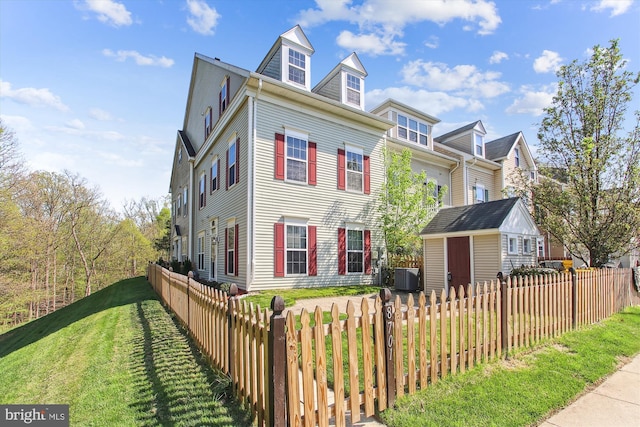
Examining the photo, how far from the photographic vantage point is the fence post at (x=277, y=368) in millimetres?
2525

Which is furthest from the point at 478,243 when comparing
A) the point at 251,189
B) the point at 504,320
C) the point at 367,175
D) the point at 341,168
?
the point at 251,189

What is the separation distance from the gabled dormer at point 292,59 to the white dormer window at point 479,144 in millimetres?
13582

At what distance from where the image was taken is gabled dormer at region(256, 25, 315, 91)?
1280cm

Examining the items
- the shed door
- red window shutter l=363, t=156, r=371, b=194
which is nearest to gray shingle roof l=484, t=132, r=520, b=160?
red window shutter l=363, t=156, r=371, b=194

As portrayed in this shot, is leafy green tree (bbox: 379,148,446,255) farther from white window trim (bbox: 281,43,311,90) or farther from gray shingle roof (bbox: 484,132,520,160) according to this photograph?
gray shingle roof (bbox: 484,132,520,160)

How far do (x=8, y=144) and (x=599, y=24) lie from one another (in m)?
27.2

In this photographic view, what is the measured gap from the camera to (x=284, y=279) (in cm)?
1134

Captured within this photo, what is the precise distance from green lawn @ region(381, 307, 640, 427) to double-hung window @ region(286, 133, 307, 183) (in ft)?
29.3

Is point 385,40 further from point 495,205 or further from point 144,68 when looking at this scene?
point 144,68

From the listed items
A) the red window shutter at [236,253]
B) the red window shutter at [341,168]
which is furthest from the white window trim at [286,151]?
the red window shutter at [236,253]

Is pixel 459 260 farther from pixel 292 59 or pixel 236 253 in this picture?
pixel 292 59

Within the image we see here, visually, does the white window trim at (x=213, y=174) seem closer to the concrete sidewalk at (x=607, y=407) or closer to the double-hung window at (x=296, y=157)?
the double-hung window at (x=296, y=157)

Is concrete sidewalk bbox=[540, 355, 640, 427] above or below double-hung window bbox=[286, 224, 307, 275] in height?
below

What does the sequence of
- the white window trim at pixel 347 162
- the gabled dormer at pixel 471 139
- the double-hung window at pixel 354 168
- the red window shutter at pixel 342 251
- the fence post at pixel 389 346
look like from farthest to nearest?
the gabled dormer at pixel 471 139
the double-hung window at pixel 354 168
the white window trim at pixel 347 162
the red window shutter at pixel 342 251
the fence post at pixel 389 346
